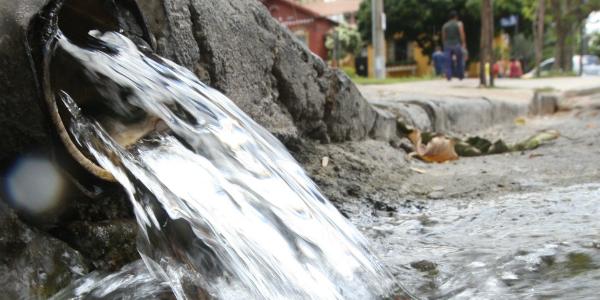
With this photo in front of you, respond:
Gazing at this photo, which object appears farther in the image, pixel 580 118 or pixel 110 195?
pixel 580 118

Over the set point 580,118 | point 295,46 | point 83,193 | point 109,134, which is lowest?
point 580,118

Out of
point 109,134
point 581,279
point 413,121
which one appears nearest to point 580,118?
point 413,121

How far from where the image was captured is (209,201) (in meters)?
1.73

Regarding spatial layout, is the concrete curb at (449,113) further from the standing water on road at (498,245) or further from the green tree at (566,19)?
the green tree at (566,19)

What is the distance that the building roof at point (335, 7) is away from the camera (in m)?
52.1

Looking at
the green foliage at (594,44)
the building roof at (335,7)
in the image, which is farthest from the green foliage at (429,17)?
the green foliage at (594,44)

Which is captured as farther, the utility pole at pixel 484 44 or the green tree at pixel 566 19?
the green tree at pixel 566 19

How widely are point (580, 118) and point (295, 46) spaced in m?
4.61

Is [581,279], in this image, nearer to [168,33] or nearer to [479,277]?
[479,277]

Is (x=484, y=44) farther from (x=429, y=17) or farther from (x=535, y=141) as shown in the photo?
(x=429, y=17)

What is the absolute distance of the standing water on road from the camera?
1715 mm

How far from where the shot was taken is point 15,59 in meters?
1.64

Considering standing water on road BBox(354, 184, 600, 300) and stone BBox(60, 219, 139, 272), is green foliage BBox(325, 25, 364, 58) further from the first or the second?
stone BBox(60, 219, 139, 272)

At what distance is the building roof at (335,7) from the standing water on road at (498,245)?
49.6 meters
